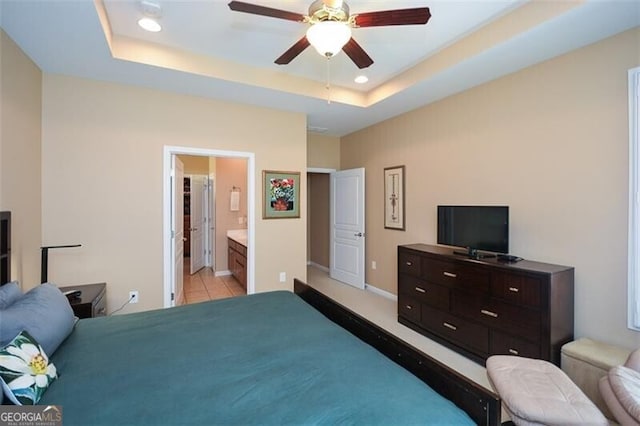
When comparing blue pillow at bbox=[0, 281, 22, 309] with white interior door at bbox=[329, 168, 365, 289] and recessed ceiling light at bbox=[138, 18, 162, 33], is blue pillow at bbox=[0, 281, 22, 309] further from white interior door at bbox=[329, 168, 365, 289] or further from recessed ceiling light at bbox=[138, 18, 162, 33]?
white interior door at bbox=[329, 168, 365, 289]

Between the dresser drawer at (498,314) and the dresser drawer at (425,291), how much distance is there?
119 mm

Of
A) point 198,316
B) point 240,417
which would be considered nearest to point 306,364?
point 240,417

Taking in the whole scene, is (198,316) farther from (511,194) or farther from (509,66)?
(509,66)

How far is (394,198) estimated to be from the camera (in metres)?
4.49

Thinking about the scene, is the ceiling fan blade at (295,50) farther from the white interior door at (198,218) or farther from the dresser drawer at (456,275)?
the white interior door at (198,218)

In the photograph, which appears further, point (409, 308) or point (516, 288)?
point (409, 308)

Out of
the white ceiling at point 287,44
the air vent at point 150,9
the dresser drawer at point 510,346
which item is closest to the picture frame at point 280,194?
the white ceiling at point 287,44

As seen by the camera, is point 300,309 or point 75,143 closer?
point 300,309

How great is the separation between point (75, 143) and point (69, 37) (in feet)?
3.60

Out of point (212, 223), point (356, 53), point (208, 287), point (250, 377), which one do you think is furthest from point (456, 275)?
point (212, 223)

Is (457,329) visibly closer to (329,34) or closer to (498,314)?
(498,314)

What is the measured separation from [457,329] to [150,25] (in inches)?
155

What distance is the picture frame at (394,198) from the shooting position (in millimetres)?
4352

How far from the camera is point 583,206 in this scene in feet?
8.12
